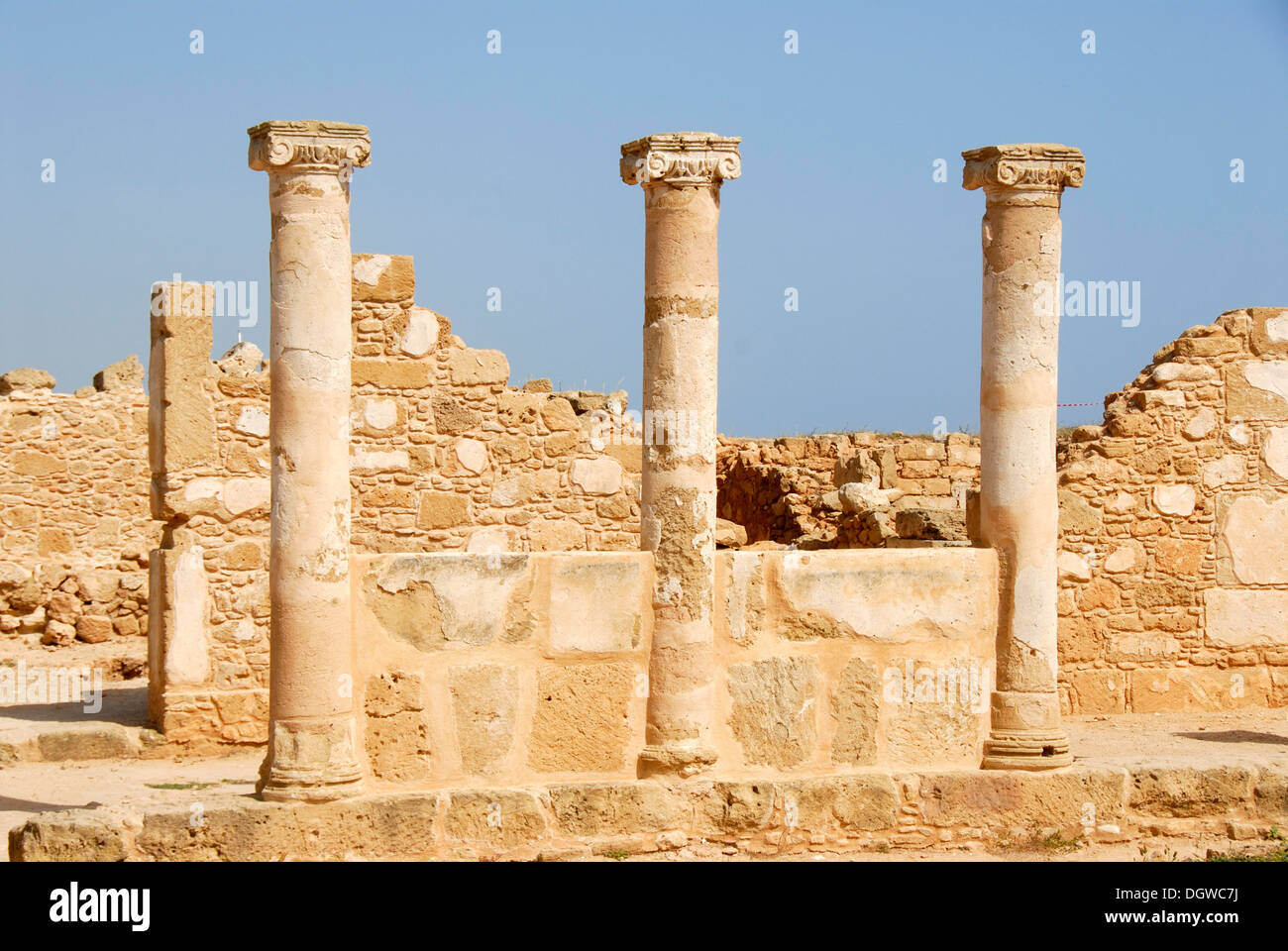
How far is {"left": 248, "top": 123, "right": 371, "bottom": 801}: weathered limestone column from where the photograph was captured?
276 inches

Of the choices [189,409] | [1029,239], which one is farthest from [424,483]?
[1029,239]

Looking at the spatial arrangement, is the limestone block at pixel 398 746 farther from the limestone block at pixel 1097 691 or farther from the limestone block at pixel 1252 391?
the limestone block at pixel 1252 391

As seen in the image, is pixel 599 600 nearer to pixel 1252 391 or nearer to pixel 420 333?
pixel 420 333

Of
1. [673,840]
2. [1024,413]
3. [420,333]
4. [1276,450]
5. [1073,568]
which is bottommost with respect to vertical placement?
[673,840]

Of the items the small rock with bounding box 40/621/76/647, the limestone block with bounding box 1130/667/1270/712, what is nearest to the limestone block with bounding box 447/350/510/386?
the limestone block with bounding box 1130/667/1270/712

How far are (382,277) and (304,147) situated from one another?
3.94 metres

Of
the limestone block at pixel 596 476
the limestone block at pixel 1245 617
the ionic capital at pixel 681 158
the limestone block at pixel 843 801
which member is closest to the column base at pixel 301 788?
the limestone block at pixel 843 801

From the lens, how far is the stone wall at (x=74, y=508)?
14.2 m

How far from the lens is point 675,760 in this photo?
7449 mm

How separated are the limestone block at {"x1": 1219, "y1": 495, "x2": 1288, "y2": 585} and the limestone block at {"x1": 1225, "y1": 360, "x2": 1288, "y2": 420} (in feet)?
2.07

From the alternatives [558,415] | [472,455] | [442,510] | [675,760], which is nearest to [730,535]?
[558,415]

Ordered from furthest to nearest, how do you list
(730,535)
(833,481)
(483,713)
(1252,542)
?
(833,481) < (730,535) < (1252,542) < (483,713)

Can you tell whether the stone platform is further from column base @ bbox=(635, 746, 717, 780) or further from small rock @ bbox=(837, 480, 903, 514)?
small rock @ bbox=(837, 480, 903, 514)
